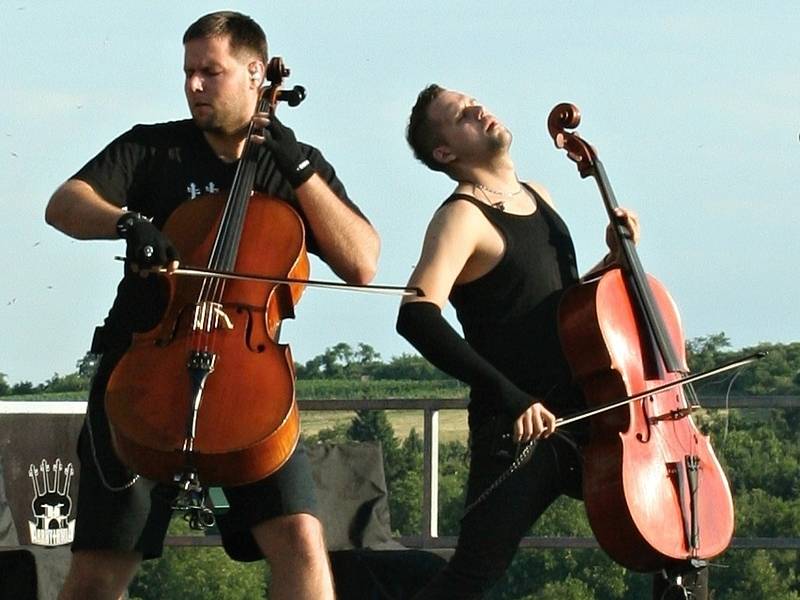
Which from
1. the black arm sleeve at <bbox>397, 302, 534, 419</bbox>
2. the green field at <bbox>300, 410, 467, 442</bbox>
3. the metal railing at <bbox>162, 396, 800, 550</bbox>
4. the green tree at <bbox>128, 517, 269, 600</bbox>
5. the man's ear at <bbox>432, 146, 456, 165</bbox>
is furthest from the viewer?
the green tree at <bbox>128, 517, 269, 600</bbox>

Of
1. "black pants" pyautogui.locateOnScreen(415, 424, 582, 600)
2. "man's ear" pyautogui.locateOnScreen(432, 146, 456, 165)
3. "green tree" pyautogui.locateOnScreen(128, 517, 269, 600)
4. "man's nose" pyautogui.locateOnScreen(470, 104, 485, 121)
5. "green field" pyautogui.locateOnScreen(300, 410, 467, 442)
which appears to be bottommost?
"green tree" pyautogui.locateOnScreen(128, 517, 269, 600)

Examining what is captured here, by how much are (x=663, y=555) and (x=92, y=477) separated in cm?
141

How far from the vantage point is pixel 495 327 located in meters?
4.98

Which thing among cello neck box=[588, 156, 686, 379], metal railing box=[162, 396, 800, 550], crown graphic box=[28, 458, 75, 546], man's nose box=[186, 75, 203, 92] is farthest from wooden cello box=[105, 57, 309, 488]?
crown graphic box=[28, 458, 75, 546]

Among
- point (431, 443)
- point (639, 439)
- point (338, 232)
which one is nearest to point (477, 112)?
point (338, 232)

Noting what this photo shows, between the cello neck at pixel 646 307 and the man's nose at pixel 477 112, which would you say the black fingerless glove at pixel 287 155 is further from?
the cello neck at pixel 646 307

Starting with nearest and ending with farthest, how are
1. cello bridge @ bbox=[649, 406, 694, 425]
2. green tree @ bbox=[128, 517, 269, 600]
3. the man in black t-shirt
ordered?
the man in black t-shirt, cello bridge @ bbox=[649, 406, 694, 425], green tree @ bbox=[128, 517, 269, 600]

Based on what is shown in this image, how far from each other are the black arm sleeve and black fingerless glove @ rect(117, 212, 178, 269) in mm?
727

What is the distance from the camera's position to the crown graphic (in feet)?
22.6

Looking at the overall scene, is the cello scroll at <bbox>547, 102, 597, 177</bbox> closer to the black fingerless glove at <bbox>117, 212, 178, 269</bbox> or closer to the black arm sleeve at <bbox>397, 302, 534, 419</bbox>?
the black arm sleeve at <bbox>397, 302, 534, 419</bbox>

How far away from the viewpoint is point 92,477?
465cm

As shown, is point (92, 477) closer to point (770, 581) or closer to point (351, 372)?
point (770, 581)

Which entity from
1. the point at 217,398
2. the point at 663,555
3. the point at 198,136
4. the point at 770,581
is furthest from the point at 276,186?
the point at 770,581

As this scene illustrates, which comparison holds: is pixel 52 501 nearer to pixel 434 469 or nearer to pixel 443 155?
pixel 434 469
